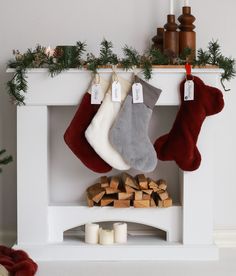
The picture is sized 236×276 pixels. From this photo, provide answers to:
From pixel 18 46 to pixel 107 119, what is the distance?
0.75 meters

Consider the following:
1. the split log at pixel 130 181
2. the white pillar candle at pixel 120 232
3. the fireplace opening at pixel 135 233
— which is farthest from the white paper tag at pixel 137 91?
the fireplace opening at pixel 135 233

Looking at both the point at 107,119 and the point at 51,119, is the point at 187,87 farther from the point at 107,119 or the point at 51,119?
the point at 51,119

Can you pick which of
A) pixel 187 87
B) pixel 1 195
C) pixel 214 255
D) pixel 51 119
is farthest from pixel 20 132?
pixel 214 255

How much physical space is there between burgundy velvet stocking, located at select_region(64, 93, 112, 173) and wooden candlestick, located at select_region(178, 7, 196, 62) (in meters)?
0.60

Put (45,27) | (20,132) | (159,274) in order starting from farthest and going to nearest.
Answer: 1. (45,27)
2. (20,132)
3. (159,274)

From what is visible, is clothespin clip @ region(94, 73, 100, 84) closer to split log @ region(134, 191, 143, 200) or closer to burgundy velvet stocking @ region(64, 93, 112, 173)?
burgundy velvet stocking @ region(64, 93, 112, 173)

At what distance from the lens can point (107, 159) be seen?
3188mm

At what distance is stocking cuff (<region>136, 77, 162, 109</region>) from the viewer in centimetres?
319

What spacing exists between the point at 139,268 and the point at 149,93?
0.92 metres

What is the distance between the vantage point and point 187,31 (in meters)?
3.34

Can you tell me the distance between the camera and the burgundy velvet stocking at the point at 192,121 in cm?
316

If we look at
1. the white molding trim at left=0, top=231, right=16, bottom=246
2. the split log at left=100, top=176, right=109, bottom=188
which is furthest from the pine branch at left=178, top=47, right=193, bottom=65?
the white molding trim at left=0, top=231, right=16, bottom=246

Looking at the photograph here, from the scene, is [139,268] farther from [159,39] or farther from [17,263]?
[159,39]

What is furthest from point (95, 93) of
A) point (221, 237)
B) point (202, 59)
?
point (221, 237)
